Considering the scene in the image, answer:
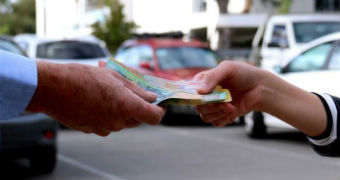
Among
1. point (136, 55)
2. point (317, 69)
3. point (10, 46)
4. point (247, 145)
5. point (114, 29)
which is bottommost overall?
point (114, 29)

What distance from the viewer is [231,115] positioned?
7.97ft

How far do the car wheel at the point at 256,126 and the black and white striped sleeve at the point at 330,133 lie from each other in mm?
8183

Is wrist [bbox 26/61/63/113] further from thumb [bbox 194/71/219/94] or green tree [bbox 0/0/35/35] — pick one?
green tree [bbox 0/0/35/35]

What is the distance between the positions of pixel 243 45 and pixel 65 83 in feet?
92.3

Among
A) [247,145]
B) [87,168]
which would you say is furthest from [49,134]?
[247,145]

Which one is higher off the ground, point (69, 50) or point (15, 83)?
point (15, 83)

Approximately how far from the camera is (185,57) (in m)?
13.7

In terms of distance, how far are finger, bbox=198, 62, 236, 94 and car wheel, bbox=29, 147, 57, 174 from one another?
5.39 m

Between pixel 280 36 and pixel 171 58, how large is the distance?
3017 millimetres

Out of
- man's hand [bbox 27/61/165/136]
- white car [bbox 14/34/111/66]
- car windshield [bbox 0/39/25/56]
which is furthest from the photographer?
white car [bbox 14/34/111/66]

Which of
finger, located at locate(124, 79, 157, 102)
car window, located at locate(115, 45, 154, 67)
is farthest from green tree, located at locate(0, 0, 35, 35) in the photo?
finger, located at locate(124, 79, 157, 102)

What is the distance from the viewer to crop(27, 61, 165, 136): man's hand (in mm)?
1832

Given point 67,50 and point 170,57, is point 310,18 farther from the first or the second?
point 67,50

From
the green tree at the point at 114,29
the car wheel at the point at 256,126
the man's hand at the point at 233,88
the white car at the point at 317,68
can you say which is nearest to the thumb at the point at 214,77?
the man's hand at the point at 233,88
